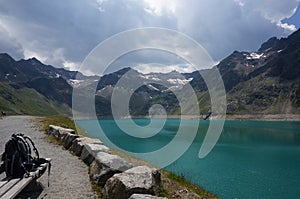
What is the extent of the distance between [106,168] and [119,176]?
7.62ft

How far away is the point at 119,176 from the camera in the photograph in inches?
384

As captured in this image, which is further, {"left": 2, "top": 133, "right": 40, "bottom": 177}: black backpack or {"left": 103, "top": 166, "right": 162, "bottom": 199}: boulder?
{"left": 2, "top": 133, "right": 40, "bottom": 177}: black backpack

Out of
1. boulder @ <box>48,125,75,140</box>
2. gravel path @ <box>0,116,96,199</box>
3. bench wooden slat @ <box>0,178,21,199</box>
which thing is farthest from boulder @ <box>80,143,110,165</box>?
boulder @ <box>48,125,75,140</box>

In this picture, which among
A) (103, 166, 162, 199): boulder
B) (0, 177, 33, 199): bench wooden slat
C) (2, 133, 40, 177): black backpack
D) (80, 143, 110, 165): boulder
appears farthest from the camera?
(80, 143, 110, 165): boulder

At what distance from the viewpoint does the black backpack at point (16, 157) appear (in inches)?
380

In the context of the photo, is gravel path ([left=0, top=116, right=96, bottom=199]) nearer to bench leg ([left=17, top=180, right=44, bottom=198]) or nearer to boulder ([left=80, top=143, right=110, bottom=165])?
bench leg ([left=17, top=180, right=44, bottom=198])

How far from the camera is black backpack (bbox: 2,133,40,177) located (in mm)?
9648

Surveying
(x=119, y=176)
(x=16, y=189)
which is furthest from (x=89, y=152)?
(x=16, y=189)

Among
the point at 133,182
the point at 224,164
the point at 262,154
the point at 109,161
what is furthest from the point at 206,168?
the point at 133,182

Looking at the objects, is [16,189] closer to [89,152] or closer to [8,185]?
[8,185]

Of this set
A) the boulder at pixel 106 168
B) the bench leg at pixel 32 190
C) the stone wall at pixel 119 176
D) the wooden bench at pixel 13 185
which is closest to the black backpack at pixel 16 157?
the wooden bench at pixel 13 185

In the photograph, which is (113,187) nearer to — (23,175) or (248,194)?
(23,175)

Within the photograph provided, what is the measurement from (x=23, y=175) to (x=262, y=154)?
171ft

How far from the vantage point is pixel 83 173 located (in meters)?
13.6
